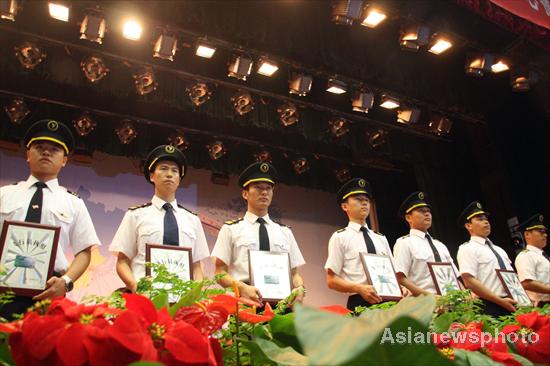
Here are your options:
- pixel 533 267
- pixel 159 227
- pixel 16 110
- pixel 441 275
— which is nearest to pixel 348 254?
pixel 441 275

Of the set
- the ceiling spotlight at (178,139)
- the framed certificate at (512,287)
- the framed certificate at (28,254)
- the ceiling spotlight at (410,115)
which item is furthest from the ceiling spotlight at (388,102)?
the framed certificate at (28,254)

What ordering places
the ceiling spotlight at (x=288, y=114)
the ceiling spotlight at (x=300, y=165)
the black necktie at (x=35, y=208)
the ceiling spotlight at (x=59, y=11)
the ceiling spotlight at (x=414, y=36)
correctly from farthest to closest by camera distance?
the ceiling spotlight at (x=300, y=165) < the ceiling spotlight at (x=288, y=114) < the ceiling spotlight at (x=414, y=36) < the ceiling spotlight at (x=59, y=11) < the black necktie at (x=35, y=208)

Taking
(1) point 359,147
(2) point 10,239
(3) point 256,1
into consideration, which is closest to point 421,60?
(1) point 359,147

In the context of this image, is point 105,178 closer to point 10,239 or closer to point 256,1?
point 256,1

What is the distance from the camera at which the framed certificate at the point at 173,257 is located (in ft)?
7.50

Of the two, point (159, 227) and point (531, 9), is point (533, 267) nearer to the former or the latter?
point (531, 9)

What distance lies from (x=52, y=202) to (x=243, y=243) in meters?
1.06

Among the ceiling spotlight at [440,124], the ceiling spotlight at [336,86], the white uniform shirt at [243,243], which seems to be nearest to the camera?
the white uniform shirt at [243,243]

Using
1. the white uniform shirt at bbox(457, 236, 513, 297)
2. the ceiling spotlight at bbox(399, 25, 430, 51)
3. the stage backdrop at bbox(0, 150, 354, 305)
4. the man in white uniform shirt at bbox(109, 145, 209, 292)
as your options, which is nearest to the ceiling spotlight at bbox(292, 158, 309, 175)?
the stage backdrop at bbox(0, 150, 354, 305)

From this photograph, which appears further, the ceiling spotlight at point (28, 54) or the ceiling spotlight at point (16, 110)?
the ceiling spotlight at point (16, 110)

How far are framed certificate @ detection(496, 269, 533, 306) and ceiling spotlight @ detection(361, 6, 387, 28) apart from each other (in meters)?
2.16

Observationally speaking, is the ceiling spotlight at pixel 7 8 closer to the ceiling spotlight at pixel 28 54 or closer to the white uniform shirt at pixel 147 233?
the ceiling spotlight at pixel 28 54

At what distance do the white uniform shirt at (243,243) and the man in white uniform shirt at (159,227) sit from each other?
0.15 meters

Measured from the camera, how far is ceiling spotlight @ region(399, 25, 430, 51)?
444cm
